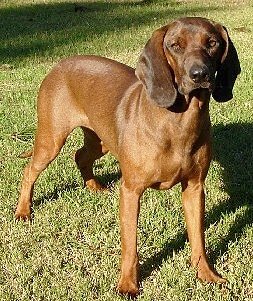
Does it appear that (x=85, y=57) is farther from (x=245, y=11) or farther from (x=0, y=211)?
(x=245, y=11)

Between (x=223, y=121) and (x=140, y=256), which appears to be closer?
(x=140, y=256)

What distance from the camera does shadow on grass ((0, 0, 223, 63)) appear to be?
43.0 ft

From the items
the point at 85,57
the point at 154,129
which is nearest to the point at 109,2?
the point at 85,57

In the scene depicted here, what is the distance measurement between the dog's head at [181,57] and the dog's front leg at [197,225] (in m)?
0.75

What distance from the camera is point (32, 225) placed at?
16.3 feet

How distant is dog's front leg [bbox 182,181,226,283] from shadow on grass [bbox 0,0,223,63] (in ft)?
26.9

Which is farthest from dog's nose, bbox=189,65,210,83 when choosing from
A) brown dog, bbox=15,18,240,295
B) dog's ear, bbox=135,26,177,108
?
dog's ear, bbox=135,26,177,108

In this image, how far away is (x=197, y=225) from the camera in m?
4.14

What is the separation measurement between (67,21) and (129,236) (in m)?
13.4

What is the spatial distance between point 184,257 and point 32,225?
4.40 feet

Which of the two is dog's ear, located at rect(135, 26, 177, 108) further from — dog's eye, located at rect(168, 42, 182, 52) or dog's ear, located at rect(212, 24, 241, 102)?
dog's ear, located at rect(212, 24, 241, 102)

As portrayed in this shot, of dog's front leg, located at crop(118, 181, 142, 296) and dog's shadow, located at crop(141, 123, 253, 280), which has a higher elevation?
dog's front leg, located at crop(118, 181, 142, 296)

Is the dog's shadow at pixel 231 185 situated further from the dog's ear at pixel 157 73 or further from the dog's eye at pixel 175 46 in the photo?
the dog's eye at pixel 175 46

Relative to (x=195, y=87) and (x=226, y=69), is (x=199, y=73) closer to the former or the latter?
(x=195, y=87)
